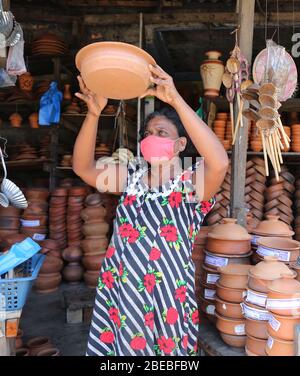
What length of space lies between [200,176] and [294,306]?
0.60m

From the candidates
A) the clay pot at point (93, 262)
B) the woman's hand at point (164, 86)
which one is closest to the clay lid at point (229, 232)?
the woman's hand at point (164, 86)

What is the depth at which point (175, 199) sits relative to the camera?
1544mm

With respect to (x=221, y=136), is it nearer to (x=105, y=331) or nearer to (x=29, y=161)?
(x=29, y=161)

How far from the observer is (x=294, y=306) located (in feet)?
4.75

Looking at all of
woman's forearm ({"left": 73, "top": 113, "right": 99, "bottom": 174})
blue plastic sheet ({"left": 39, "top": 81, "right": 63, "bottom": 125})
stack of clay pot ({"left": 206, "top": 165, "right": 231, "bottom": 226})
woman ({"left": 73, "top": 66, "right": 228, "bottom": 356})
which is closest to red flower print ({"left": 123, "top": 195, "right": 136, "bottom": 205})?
woman ({"left": 73, "top": 66, "right": 228, "bottom": 356})

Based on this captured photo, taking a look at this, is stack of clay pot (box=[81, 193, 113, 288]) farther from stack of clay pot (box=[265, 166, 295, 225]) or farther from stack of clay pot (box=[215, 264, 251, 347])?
stack of clay pot (box=[215, 264, 251, 347])

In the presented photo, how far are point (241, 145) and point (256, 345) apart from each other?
1208mm

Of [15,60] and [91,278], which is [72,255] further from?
[15,60]

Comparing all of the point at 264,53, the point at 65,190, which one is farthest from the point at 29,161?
the point at 264,53

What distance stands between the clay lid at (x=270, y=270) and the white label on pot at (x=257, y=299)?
0.25 ft

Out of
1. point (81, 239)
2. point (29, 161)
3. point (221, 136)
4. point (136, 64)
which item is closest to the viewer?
point (136, 64)

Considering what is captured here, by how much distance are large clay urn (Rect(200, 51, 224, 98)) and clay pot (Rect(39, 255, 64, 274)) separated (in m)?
2.17

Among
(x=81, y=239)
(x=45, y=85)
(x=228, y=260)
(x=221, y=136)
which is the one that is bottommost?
(x=81, y=239)
